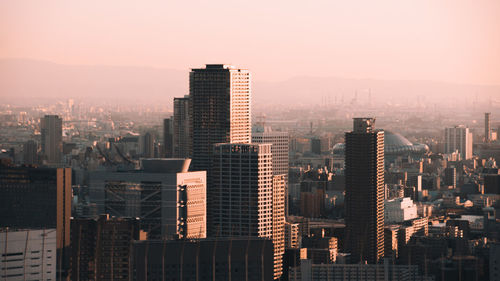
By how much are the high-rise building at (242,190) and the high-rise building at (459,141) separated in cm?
929

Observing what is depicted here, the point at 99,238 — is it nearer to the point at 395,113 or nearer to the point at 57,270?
the point at 57,270

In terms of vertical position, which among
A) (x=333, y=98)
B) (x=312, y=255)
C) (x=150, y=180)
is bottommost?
(x=312, y=255)

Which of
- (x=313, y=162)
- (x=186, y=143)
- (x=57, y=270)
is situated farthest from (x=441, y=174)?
(x=57, y=270)

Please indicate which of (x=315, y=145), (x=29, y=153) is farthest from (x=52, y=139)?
(x=315, y=145)

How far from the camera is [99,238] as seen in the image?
19203mm

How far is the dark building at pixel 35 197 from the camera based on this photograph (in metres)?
21.1

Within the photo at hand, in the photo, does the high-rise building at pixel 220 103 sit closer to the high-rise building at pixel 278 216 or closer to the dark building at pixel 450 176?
the high-rise building at pixel 278 216

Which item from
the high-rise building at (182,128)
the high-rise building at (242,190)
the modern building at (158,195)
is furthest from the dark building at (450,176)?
the modern building at (158,195)

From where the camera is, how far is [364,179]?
29469 millimetres

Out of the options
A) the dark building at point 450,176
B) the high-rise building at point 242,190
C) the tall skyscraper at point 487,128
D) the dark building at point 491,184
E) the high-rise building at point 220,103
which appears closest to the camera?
the high-rise building at point 242,190

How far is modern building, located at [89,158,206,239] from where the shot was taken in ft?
73.0

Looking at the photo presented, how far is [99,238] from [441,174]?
2107 cm

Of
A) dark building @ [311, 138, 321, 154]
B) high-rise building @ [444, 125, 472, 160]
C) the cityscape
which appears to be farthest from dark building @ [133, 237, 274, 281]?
high-rise building @ [444, 125, 472, 160]

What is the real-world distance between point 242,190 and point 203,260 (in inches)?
353
